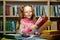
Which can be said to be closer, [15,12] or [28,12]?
[28,12]

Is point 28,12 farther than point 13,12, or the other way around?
point 13,12

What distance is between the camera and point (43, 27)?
2.39 ft

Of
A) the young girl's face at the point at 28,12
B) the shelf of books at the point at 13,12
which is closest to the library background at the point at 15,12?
the shelf of books at the point at 13,12

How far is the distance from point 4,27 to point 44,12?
78cm

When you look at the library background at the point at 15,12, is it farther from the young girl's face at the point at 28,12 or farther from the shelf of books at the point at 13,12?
the young girl's face at the point at 28,12

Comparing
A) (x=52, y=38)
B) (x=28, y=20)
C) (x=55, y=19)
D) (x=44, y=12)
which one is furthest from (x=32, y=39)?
(x=55, y=19)

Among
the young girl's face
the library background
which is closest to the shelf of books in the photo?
the library background

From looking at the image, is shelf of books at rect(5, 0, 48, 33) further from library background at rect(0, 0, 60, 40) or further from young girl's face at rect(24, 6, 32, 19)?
young girl's face at rect(24, 6, 32, 19)

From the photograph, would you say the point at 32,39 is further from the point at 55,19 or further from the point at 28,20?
the point at 55,19

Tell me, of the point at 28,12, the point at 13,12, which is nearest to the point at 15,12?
the point at 13,12

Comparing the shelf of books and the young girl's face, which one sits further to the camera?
the shelf of books

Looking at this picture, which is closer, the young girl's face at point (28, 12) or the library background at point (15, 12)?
the young girl's face at point (28, 12)

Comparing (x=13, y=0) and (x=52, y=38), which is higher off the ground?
(x=13, y=0)

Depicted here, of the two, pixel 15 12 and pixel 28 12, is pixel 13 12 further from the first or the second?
pixel 28 12
